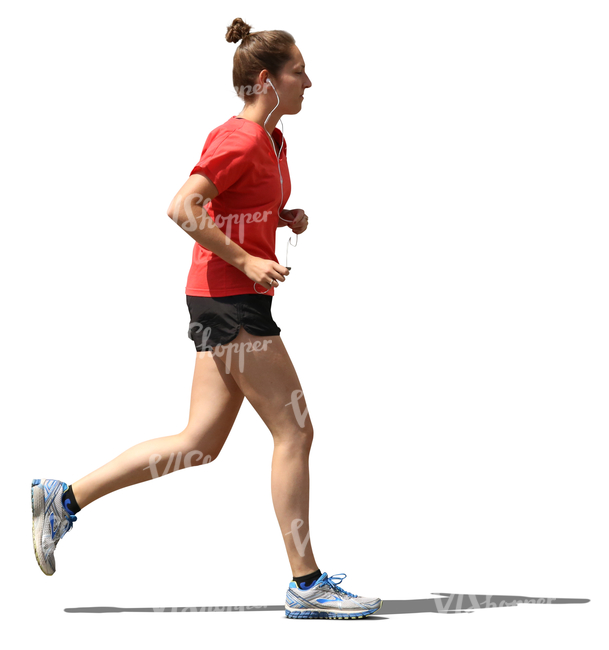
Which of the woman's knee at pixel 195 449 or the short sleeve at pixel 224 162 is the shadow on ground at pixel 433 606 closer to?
the woman's knee at pixel 195 449

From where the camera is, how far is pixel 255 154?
4.77 meters

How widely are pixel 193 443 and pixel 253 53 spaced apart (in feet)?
6.26

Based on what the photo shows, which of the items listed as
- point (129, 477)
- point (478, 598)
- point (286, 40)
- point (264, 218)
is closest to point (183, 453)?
point (129, 477)

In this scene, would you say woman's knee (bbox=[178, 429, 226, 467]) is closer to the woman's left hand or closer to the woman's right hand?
the woman's right hand

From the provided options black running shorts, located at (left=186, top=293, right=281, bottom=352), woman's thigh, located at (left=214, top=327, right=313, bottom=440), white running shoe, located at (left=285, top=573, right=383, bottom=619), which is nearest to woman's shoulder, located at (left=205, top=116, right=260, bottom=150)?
black running shorts, located at (left=186, top=293, right=281, bottom=352)

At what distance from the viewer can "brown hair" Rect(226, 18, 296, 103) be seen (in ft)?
16.1

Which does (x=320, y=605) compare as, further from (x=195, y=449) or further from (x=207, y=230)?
(x=207, y=230)

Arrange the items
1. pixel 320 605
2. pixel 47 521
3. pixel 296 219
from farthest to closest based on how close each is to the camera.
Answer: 1. pixel 296 219
2. pixel 47 521
3. pixel 320 605

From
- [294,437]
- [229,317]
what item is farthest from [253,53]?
[294,437]

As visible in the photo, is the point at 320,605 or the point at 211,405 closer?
the point at 320,605

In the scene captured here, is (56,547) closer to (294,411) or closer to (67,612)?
(67,612)

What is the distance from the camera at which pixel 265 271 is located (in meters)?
4.67

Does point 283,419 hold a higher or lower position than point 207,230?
lower

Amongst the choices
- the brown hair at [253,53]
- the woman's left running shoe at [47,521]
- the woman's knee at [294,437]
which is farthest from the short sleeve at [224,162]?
the woman's left running shoe at [47,521]
